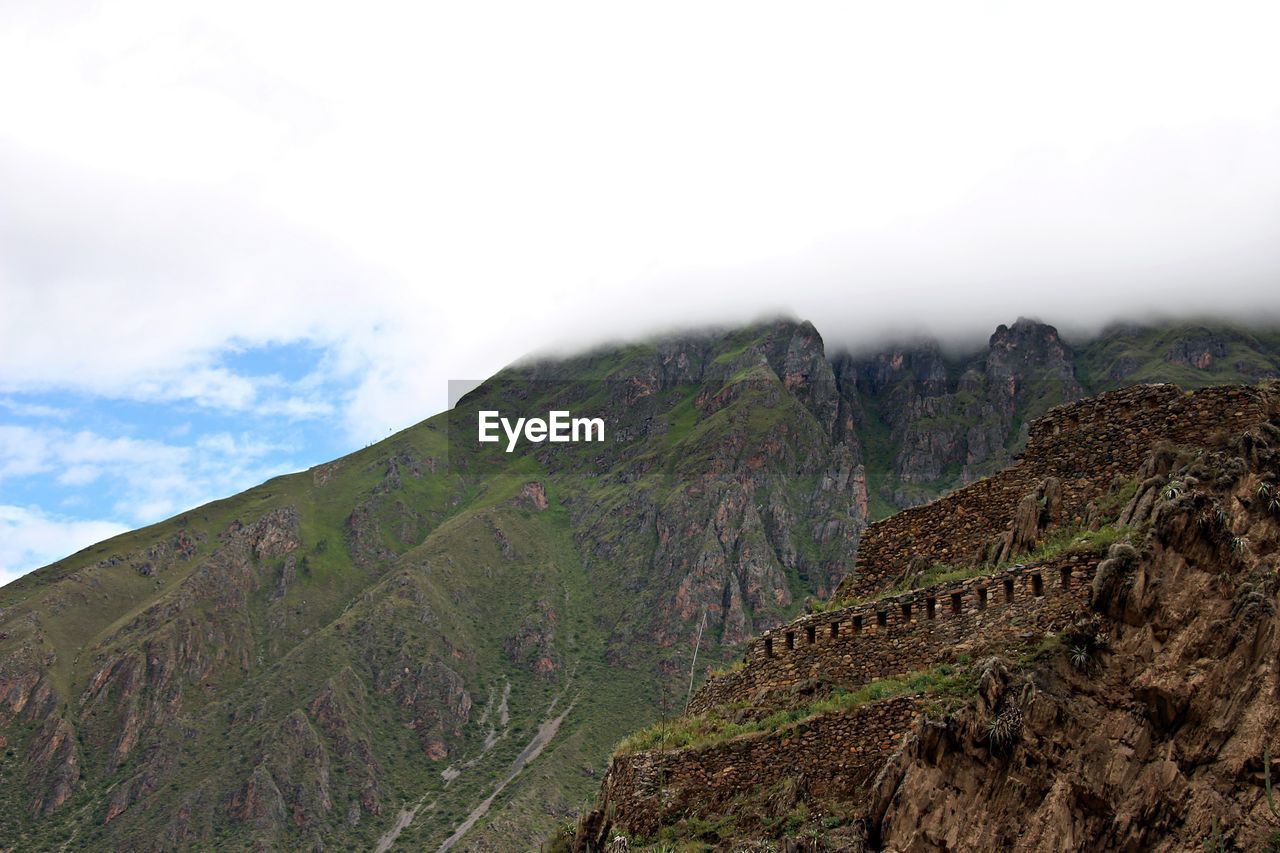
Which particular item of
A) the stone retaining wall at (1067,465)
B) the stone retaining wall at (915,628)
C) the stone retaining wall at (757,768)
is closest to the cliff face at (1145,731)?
the stone retaining wall at (915,628)

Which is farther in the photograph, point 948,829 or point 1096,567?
point 1096,567

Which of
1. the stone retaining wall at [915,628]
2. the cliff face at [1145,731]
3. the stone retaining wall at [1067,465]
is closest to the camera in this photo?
the cliff face at [1145,731]

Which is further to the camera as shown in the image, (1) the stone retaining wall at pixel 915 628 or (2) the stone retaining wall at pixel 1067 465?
(2) the stone retaining wall at pixel 1067 465

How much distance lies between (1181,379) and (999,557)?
174847 millimetres

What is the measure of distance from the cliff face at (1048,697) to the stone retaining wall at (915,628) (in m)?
0.05

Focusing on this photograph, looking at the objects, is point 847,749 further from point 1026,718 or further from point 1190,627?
point 1190,627

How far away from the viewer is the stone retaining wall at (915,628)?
29375mm

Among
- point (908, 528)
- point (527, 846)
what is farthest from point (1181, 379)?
point (908, 528)

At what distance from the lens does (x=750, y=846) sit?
94.4 feet

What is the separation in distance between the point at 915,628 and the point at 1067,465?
21.2 ft

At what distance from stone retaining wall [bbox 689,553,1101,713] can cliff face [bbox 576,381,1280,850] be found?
0.05m

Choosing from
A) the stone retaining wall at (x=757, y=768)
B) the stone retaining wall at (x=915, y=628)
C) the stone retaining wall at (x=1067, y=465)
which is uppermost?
the stone retaining wall at (x=1067, y=465)

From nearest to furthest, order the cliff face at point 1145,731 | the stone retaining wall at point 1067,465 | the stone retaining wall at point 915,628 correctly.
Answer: the cliff face at point 1145,731 → the stone retaining wall at point 915,628 → the stone retaining wall at point 1067,465

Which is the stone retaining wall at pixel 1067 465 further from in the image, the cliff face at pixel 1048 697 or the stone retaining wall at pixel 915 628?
the stone retaining wall at pixel 915 628
